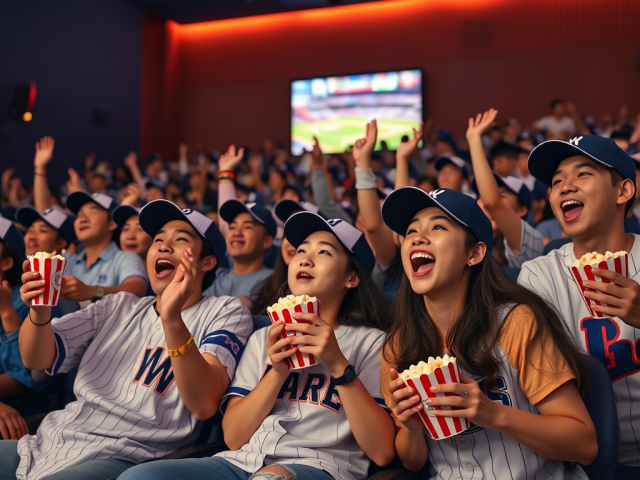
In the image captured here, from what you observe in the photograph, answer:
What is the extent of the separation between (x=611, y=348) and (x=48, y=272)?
1891 mm

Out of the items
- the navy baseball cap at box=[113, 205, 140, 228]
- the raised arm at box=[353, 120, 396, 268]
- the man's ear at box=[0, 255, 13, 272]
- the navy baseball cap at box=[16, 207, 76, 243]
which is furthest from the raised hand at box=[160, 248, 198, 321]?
the navy baseball cap at box=[16, 207, 76, 243]

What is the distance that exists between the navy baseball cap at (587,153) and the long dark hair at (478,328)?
57cm

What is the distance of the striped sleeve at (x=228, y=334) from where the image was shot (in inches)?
93.0

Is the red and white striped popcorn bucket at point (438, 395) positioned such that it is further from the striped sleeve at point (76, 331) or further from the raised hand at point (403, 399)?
the striped sleeve at point (76, 331)

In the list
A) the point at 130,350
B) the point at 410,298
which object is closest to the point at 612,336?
the point at 410,298

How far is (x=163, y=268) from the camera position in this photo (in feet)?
8.68

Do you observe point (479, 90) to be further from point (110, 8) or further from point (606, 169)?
point (606, 169)

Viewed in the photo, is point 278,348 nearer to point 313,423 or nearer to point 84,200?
point 313,423

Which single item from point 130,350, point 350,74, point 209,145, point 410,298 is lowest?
point 130,350

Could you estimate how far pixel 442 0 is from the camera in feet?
42.3

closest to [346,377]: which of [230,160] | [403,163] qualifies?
[403,163]

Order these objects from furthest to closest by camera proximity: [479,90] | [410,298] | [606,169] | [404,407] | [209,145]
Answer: [209,145] < [479,90] < [606,169] < [410,298] < [404,407]

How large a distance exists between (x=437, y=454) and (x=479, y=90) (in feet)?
38.0

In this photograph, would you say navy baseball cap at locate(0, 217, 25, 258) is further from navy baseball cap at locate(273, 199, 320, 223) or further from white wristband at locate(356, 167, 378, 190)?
white wristband at locate(356, 167, 378, 190)
